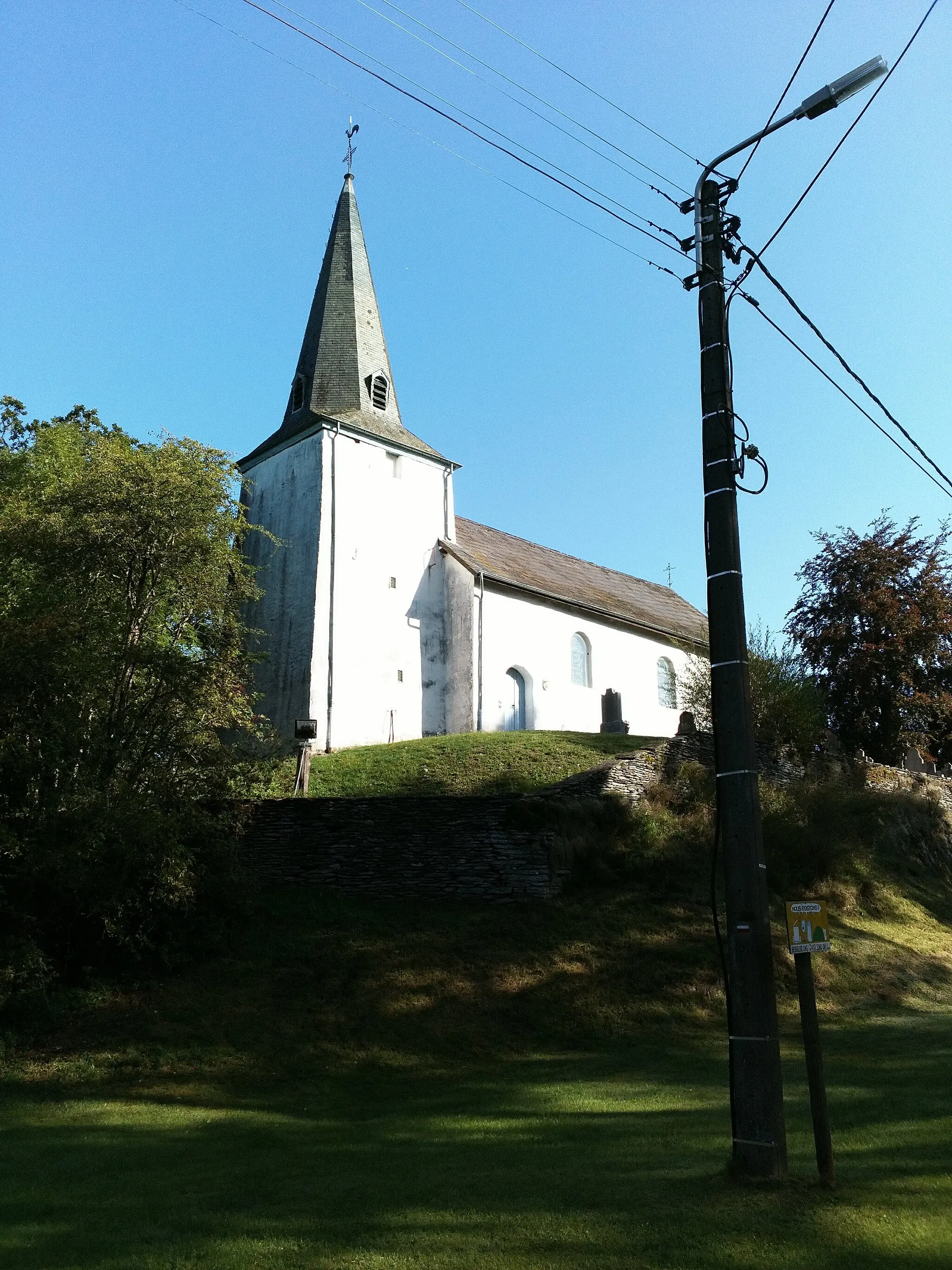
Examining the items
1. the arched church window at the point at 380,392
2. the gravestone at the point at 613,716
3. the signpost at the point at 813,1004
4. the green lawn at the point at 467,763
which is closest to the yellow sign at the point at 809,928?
the signpost at the point at 813,1004

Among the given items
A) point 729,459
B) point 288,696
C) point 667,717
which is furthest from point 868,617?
point 729,459

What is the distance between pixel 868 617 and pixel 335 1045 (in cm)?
1921

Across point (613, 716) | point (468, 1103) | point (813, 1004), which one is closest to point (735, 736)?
point (813, 1004)

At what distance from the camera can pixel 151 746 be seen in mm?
15211

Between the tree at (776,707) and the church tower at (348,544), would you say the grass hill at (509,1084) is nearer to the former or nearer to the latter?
the tree at (776,707)

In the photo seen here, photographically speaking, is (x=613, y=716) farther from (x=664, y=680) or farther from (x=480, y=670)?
(x=664, y=680)

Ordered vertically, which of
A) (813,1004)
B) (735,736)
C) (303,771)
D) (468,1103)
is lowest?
(468,1103)

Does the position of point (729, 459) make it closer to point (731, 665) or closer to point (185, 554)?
point (731, 665)

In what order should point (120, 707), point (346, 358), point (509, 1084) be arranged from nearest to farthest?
point (509, 1084) → point (120, 707) → point (346, 358)

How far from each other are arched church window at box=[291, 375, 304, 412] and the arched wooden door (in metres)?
11.8

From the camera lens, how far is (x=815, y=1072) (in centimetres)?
632

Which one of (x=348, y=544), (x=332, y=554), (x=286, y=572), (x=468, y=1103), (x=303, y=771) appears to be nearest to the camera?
(x=468, y=1103)

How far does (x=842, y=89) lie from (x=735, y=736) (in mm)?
5183

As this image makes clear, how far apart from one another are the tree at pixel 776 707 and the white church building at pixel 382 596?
4.99 metres
